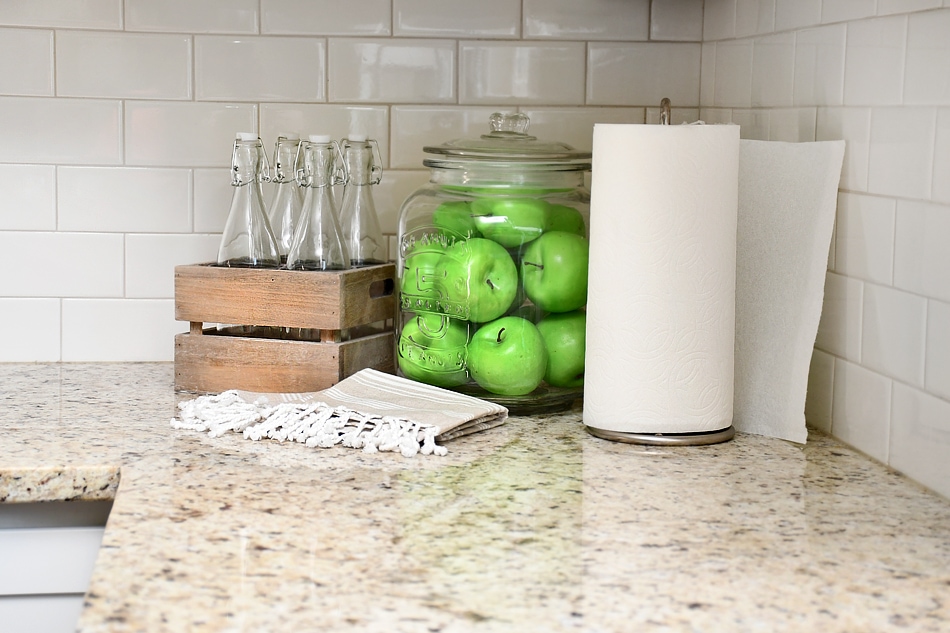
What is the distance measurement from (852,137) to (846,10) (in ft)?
0.42

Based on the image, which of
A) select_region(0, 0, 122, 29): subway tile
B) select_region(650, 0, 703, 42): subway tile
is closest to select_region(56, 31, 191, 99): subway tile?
select_region(0, 0, 122, 29): subway tile

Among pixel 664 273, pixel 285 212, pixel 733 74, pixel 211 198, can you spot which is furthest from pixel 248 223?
pixel 733 74

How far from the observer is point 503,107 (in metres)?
1.43

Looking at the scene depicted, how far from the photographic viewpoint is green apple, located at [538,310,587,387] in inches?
44.0

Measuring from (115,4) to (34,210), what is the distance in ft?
1.02

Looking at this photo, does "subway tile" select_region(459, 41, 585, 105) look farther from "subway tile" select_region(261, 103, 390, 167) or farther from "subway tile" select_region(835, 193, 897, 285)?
"subway tile" select_region(835, 193, 897, 285)

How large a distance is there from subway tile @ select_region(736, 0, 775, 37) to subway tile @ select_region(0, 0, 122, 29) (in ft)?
2.77

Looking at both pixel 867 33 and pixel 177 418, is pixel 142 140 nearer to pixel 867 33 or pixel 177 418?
pixel 177 418

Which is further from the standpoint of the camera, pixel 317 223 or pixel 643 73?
pixel 643 73

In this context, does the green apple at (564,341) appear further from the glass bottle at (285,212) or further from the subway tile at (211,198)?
the subway tile at (211,198)

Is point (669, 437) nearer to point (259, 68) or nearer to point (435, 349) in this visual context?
point (435, 349)

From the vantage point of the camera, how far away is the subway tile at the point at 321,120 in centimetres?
141

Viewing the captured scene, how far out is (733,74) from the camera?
1.30 meters

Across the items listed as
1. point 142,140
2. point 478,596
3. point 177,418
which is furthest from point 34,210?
point 478,596
